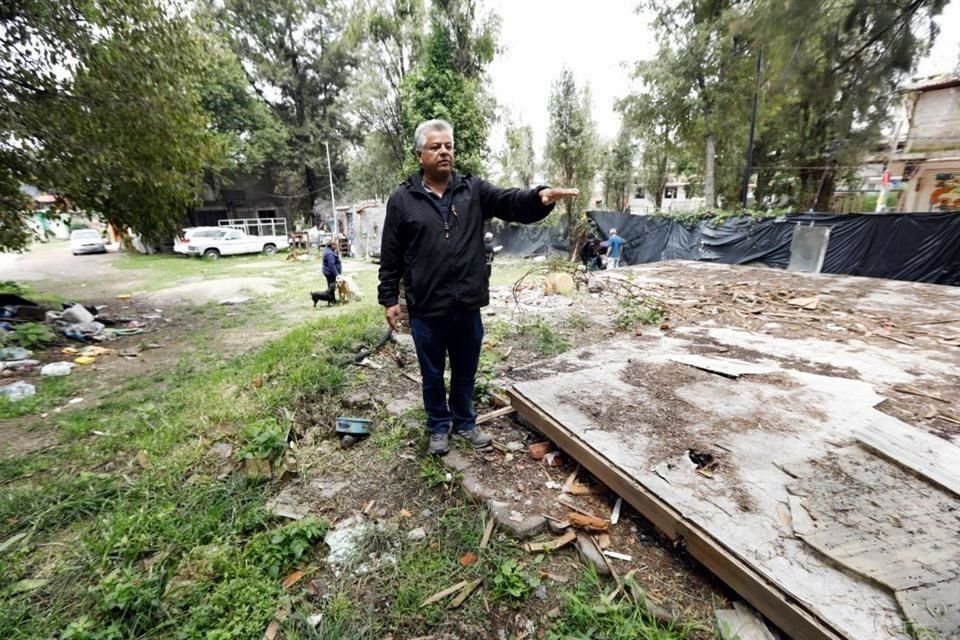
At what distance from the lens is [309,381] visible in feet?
10.8

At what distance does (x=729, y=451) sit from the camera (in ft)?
6.77

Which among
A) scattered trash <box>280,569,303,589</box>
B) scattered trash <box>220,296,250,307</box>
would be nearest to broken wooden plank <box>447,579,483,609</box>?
scattered trash <box>280,569,303,589</box>

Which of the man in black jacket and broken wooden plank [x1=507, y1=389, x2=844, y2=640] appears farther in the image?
the man in black jacket

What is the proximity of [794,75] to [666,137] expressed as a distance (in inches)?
627

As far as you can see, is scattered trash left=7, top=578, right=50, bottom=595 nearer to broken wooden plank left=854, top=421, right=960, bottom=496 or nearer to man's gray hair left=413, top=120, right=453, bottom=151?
man's gray hair left=413, top=120, right=453, bottom=151

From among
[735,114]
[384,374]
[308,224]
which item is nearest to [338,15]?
[308,224]

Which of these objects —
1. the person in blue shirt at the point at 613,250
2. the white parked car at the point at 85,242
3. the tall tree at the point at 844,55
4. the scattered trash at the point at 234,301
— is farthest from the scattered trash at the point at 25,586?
the white parked car at the point at 85,242

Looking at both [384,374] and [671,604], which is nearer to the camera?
[671,604]

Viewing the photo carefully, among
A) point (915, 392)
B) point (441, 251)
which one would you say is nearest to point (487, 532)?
point (441, 251)

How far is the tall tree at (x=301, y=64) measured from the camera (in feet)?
63.5

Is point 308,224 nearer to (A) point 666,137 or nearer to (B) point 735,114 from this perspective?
(A) point 666,137

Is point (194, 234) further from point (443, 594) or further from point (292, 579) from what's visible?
point (443, 594)

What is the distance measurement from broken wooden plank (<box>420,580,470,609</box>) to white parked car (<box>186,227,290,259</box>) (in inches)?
767

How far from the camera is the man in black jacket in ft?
7.04
